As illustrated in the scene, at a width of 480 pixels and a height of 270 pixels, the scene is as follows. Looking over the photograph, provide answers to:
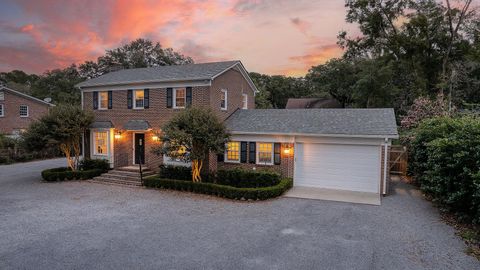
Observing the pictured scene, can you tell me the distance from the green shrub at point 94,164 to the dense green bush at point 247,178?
8107mm

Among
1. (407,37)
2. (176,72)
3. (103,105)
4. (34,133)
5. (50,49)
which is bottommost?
(34,133)

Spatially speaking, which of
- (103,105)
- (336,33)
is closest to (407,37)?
(336,33)

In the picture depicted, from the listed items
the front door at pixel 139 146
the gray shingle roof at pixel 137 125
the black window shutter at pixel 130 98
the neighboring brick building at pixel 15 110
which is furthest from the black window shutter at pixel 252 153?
the neighboring brick building at pixel 15 110

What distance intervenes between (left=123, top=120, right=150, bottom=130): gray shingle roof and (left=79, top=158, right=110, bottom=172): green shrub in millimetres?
2648

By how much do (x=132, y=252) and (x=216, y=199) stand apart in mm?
5870

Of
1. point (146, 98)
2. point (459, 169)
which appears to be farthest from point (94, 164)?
point (459, 169)

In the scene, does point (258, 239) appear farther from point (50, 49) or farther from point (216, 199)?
point (50, 49)

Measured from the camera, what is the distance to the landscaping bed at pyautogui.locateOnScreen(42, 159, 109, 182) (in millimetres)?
17016

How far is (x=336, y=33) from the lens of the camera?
3441 centimetres

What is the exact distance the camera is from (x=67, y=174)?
56.5 feet

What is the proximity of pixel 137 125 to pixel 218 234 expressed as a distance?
435 inches

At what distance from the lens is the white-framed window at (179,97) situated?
17.0m

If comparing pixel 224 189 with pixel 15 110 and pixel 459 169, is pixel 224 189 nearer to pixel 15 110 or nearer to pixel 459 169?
pixel 459 169

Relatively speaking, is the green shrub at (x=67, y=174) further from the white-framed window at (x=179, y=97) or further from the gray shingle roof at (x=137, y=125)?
the white-framed window at (x=179, y=97)
